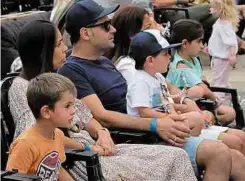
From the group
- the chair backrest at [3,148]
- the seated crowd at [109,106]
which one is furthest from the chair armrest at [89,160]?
the chair backrest at [3,148]

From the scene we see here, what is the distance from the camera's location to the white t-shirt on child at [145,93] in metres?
3.69

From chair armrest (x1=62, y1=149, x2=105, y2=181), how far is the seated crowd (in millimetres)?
69

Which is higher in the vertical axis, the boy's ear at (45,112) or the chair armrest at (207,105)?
the boy's ear at (45,112)

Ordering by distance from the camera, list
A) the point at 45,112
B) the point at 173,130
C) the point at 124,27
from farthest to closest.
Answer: the point at 124,27, the point at 173,130, the point at 45,112

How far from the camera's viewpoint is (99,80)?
3740mm

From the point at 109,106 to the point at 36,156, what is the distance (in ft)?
3.75

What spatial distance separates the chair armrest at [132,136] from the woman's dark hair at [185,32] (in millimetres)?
1333

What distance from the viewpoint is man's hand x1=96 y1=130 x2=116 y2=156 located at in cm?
333

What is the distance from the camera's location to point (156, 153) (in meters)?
3.32

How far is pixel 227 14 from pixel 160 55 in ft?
10.3

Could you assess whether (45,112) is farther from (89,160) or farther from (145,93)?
(145,93)

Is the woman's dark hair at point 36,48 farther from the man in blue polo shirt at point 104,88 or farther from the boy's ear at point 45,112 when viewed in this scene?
the boy's ear at point 45,112

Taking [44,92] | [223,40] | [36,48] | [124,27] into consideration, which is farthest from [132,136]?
[223,40]

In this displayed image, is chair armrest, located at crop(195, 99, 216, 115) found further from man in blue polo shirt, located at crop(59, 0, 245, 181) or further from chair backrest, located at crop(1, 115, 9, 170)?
chair backrest, located at crop(1, 115, 9, 170)
